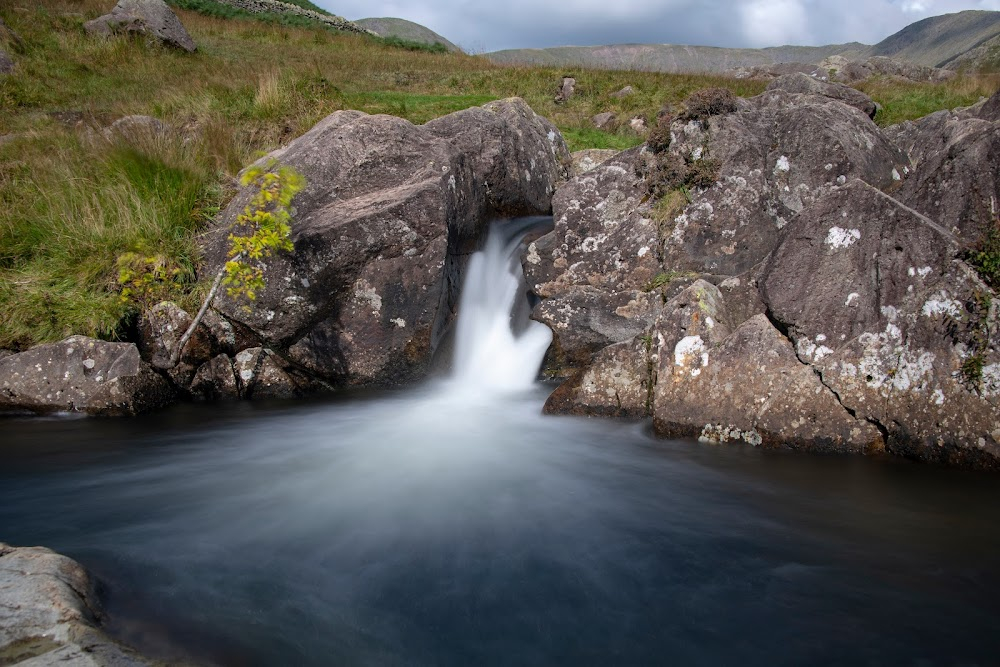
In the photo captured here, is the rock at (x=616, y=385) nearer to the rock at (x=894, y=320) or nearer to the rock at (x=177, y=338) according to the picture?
the rock at (x=894, y=320)

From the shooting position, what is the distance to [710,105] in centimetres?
812

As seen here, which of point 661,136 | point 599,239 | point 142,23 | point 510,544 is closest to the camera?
point 510,544

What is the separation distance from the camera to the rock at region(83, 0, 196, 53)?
18.7 metres

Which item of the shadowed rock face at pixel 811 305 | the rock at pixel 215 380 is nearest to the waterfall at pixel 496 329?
the shadowed rock face at pixel 811 305

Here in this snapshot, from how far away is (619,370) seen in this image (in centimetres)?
645

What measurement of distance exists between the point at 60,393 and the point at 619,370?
647 centimetres

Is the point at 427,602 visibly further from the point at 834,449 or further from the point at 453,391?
the point at 453,391

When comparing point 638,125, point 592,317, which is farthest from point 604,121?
point 592,317

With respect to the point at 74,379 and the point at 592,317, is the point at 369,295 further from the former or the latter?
the point at 74,379

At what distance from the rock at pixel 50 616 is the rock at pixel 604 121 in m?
15.9

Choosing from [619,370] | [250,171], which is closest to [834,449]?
[619,370]

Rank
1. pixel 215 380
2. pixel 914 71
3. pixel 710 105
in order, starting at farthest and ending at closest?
1. pixel 914 71
2. pixel 710 105
3. pixel 215 380

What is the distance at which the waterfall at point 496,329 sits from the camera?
8.09 metres

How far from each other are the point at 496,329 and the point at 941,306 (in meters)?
5.33
